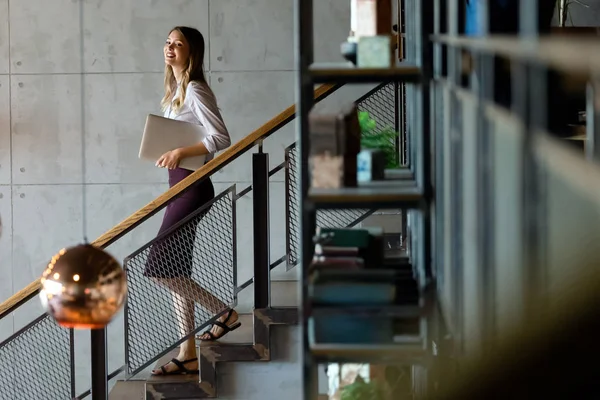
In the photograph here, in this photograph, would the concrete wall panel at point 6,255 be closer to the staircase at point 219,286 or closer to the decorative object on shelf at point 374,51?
the staircase at point 219,286

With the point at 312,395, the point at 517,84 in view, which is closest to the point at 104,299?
the point at 312,395

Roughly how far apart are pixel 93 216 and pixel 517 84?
555 centimetres

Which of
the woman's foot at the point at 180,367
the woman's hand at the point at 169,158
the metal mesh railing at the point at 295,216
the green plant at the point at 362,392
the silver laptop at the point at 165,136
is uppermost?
the silver laptop at the point at 165,136

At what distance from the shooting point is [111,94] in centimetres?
679

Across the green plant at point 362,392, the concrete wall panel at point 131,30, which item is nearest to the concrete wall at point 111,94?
the concrete wall panel at point 131,30

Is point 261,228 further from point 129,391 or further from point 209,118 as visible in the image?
point 129,391

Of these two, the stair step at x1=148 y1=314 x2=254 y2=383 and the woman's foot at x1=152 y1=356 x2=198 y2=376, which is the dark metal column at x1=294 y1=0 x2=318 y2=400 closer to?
the stair step at x1=148 y1=314 x2=254 y2=383

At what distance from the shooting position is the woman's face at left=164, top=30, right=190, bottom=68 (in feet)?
15.4

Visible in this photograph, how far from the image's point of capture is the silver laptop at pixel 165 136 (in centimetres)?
461

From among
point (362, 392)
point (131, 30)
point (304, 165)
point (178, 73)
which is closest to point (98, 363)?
point (178, 73)

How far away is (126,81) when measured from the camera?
Answer: 6.78 m

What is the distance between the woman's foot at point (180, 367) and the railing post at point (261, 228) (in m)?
0.41

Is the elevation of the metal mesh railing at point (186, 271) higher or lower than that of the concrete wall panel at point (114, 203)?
lower

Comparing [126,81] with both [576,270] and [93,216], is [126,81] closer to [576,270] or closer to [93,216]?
[93,216]
